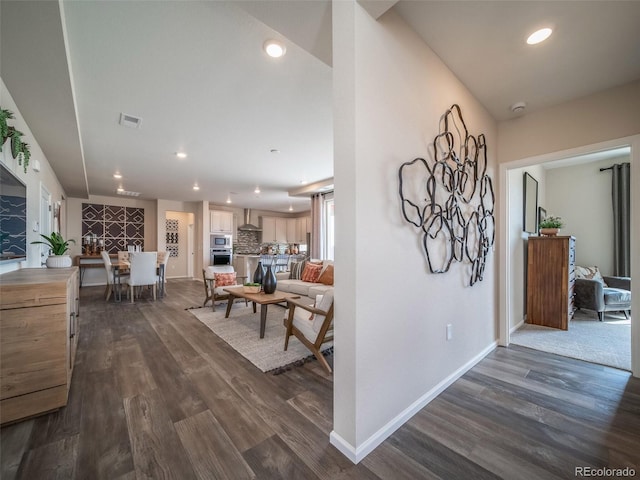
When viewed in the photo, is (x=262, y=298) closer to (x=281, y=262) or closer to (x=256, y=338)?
(x=256, y=338)

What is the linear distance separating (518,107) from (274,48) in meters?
A: 2.62

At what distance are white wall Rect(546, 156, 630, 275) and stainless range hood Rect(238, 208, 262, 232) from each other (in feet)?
28.0

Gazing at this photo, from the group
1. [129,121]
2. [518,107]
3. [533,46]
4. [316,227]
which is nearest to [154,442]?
[129,121]

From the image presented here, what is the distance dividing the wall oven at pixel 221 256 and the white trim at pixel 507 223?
790cm

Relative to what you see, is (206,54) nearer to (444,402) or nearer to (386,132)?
(386,132)

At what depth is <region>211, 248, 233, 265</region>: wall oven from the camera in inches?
336

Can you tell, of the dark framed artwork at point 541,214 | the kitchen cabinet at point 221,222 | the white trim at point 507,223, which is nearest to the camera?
the white trim at point 507,223

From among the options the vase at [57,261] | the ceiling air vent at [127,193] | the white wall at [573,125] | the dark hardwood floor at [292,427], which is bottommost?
the dark hardwood floor at [292,427]

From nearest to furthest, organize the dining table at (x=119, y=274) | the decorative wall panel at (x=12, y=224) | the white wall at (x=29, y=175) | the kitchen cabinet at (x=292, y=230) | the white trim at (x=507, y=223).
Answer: the decorative wall panel at (x=12, y=224)
the white wall at (x=29, y=175)
the white trim at (x=507, y=223)
the dining table at (x=119, y=274)
the kitchen cabinet at (x=292, y=230)

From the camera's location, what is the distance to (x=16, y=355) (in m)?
1.65

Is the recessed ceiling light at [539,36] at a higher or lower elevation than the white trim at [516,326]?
higher

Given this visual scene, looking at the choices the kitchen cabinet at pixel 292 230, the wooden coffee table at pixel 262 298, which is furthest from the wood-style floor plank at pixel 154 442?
the kitchen cabinet at pixel 292 230

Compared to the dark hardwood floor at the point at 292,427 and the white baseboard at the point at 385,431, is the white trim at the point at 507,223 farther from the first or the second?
the white baseboard at the point at 385,431

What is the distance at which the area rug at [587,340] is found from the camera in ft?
8.75
